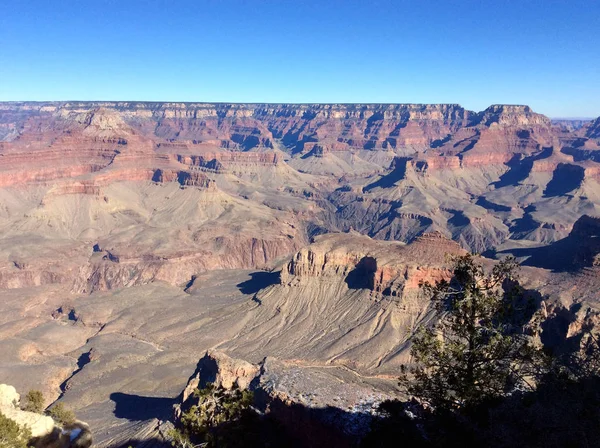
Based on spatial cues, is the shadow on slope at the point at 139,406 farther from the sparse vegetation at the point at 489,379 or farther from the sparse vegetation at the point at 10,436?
the sparse vegetation at the point at 489,379

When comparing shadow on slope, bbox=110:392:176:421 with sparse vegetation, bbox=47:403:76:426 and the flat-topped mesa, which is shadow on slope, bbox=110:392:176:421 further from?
the flat-topped mesa

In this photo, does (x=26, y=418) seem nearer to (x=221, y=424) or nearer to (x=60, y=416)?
(x=60, y=416)

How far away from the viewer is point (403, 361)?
6278cm

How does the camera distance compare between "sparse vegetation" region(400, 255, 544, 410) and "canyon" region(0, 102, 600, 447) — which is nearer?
"sparse vegetation" region(400, 255, 544, 410)

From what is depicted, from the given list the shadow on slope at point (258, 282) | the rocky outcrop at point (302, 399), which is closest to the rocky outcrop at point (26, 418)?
the rocky outcrop at point (302, 399)

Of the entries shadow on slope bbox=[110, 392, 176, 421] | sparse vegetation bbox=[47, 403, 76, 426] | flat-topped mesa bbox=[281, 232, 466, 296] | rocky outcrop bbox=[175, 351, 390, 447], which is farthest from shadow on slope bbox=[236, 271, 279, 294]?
sparse vegetation bbox=[47, 403, 76, 426]

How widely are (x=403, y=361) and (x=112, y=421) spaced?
1437 inches

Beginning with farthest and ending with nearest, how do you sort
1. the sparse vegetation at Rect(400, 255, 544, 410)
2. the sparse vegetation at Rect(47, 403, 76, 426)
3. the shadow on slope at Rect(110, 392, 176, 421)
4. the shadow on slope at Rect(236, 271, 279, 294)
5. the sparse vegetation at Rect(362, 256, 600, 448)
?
1. the shadow on slope at Rect(236, 271, 279, 294)
2. the shadow on slope at Rect(110, 392, 176, 421)
3. the sparse vegetation at Rect(47, 403, 76, 426)
4. the sparse vegetation at Rect(400, 255, 544, 410)
5. the sparse vegetation at Rect(362, 256, 600, 448)

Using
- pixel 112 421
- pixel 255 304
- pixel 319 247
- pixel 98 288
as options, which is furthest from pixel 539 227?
pixel 112 421

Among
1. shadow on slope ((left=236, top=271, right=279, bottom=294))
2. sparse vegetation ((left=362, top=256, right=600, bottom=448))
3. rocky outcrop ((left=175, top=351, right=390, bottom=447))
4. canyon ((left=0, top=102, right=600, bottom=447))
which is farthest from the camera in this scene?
shadow on slope ((left=236, top=271, right=279, bottom=294))

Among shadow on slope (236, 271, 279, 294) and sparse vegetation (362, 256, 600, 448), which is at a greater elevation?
sparse vegetation (362, 256, 600, 448)

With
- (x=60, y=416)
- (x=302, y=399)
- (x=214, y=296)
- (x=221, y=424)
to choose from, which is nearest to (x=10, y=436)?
(x=221, y=424)

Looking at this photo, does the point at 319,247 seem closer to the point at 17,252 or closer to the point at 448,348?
the point at 448,348

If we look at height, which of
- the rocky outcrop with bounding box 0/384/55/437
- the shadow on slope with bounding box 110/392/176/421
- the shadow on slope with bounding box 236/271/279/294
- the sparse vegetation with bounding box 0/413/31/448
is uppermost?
the sparse vegetation with bounding box 0/413/31/448
